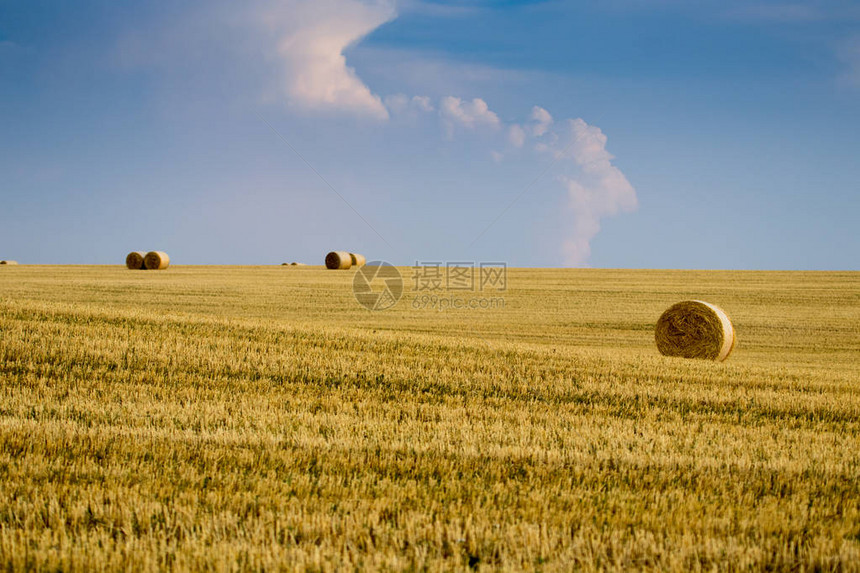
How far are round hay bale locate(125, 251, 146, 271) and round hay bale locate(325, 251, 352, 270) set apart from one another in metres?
12.9

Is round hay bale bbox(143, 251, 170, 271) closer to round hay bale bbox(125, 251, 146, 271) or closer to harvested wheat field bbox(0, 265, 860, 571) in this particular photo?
round hay bale bbox(125, 251, 146, 271)

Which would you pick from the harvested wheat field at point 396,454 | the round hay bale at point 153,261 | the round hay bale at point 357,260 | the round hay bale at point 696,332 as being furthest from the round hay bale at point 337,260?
the harvested wheat field at point 396,454

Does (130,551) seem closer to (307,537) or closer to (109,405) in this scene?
(307,537)

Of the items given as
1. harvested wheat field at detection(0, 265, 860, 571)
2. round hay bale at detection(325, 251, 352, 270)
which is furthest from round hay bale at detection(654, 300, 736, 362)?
round hay bale at detection(325, 251, 352, 270)

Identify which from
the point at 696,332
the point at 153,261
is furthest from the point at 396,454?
the point at 153,261

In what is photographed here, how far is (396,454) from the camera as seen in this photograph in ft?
19.4

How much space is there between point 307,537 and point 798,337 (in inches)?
887

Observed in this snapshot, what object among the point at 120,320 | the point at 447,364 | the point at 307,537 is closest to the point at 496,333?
the point at 447,364

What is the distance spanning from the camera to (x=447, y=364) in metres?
11.2

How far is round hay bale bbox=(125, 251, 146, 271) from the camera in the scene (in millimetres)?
44375

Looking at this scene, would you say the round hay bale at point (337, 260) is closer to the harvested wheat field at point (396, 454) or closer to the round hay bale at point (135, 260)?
the round hay bale at point (135, 260)

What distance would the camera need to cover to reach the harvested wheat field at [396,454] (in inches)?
156

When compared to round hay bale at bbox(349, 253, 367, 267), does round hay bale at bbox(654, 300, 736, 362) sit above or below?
below

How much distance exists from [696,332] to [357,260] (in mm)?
34511
